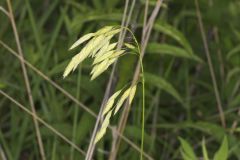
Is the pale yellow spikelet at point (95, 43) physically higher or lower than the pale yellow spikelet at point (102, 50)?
higher

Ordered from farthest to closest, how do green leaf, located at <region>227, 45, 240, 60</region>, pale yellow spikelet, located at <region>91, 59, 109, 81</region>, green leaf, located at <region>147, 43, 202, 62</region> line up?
green leaf, located at <region>227, 45, 240, 60</region> < green leaf, located at <region>147, 43, 202, 62</region> < pale yellow spikelet, located at <region>91, 59, 109, 81</region>

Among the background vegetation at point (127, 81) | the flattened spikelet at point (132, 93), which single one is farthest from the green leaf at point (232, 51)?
the flattened spikelet at point (132, 93)

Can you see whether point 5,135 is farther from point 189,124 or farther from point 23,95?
point 189,124

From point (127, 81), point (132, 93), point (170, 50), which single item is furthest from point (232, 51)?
point (132, 93)

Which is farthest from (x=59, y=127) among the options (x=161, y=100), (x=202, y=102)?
(x=202, y=102)

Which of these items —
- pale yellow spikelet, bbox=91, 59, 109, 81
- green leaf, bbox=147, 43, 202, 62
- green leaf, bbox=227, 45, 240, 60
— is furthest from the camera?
green leaf, bbox=227, 45, 240, 60

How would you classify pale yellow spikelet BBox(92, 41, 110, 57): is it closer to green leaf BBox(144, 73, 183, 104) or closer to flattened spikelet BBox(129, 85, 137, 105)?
flattened spikelet BBox(129, 85, 137, 105)

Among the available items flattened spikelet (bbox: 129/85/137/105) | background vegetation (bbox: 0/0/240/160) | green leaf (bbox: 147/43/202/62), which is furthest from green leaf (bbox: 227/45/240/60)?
flattened spikelet (bbox: 129/85/137/105)

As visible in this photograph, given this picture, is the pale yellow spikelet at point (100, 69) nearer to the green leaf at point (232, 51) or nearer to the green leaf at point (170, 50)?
the green leaf at point (170, 50)

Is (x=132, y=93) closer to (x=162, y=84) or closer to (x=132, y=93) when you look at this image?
(x=132, y=93)
